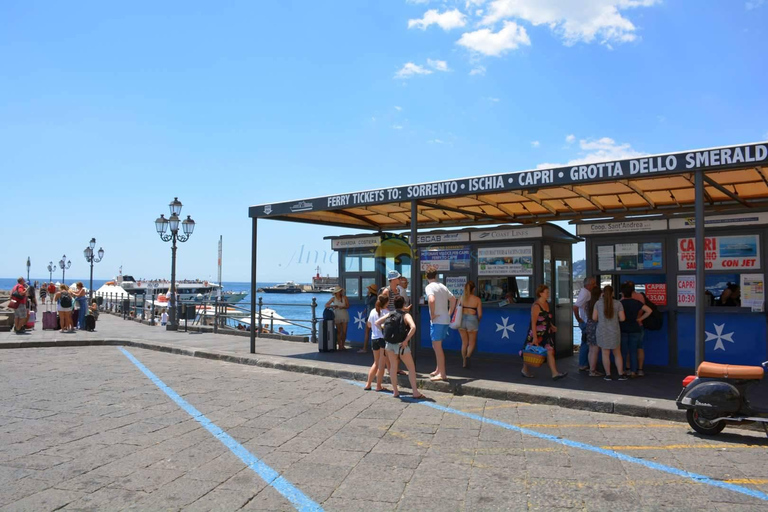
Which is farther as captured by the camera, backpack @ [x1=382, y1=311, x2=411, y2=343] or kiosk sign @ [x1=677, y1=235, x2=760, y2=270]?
kiosk sign @ [x1=677, y1=235, x2=760, y2=270]

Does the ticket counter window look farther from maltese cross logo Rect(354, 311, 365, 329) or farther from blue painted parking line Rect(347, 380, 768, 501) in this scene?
blue painted parking line Rect(347, 380, 768, 501)

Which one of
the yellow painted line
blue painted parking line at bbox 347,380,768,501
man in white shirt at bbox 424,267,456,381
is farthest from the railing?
the yellow painted line

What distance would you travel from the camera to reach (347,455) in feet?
18.1

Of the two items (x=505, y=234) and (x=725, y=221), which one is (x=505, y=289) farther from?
(x=725, y=221)

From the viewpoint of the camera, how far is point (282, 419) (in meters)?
6.98

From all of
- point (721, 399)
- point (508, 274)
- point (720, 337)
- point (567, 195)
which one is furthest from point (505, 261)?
point (721, 399)

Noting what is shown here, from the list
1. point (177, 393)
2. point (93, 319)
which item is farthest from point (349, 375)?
point (93, 319)

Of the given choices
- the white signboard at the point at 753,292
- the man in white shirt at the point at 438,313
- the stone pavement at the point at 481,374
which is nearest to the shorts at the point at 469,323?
the stone pavement at the point at 481,374

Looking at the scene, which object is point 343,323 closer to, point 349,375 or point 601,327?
point 349,375

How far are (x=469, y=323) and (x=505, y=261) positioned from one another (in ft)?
6.30

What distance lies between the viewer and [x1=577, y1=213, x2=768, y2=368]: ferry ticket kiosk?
8898 mm

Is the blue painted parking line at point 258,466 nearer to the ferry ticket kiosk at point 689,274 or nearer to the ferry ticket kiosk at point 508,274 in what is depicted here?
the ferry ticket kiosk at point 508,274

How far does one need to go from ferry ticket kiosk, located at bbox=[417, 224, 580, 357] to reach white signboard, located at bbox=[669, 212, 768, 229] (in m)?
2.34

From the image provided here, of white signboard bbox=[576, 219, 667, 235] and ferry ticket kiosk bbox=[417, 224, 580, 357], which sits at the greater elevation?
white signboard bbox=[576, 219, 667, 235]
